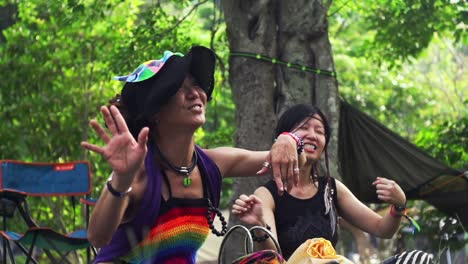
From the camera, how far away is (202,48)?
3.40m

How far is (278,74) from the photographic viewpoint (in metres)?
6.88

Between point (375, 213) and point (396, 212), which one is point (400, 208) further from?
point (375, 213)

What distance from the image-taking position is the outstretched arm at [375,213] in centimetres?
422

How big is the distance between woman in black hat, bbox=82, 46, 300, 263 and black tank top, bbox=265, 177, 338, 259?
3.52 ft

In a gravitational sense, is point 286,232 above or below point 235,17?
below

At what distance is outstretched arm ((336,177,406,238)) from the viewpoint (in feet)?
13.8

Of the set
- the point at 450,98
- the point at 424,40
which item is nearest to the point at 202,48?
the point at 424,40

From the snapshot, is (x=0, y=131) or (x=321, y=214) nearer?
(x=321, y=214)

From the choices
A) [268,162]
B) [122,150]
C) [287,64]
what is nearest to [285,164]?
[268,162]

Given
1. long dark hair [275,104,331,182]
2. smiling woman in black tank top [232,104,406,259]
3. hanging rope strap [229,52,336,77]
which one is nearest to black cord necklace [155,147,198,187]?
smiling woman in black tank top [232,104,406,259]

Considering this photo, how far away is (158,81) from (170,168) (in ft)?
1.07

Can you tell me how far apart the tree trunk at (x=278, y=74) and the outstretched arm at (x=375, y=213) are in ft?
6.55

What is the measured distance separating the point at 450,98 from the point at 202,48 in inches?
878

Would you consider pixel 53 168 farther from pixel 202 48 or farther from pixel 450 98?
pixel 450 98
